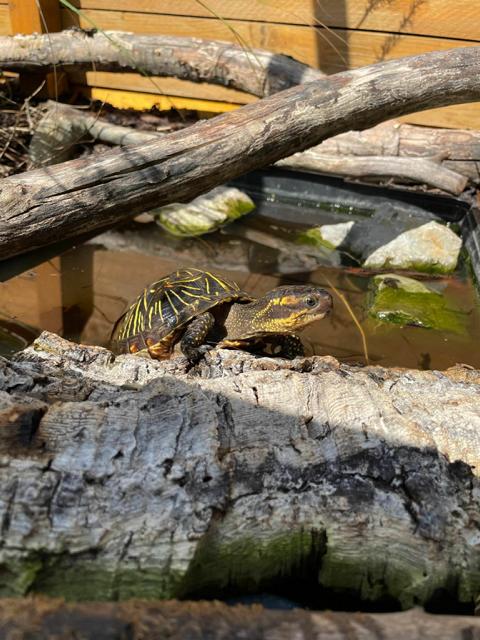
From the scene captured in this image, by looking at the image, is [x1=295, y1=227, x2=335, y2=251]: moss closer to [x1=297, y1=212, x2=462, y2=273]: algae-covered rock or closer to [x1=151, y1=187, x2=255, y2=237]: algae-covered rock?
[x1=297, y1=212, x2=462, y2=273]: algae-covered rock

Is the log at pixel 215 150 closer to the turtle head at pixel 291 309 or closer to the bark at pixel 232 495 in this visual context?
the turtle head at pixel 291 309

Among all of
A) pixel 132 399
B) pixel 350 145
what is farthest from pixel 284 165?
pixel 132 399

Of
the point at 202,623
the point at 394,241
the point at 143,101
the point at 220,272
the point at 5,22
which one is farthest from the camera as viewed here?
the point at 143,101

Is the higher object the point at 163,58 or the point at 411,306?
the point at 163,58

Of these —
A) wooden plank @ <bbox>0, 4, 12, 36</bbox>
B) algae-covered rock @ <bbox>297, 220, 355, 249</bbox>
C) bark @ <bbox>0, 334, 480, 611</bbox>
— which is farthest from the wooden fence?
bark @ <bbox>0, 334, 480, 611</bbox>

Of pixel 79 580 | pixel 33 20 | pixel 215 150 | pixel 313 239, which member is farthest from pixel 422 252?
pixel 33 20

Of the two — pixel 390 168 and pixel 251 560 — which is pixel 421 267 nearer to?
pixel 390 168
